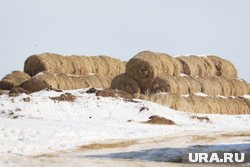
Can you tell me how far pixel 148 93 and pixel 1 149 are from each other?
14.3m

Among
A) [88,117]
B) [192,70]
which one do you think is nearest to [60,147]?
[88,117]

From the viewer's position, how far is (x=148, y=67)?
2723 cm

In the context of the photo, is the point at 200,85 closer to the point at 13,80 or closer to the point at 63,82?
the point at 63,82

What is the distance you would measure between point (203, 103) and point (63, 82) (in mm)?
8123

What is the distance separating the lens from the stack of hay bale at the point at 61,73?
2886 cm

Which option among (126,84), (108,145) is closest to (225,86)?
(126,84)

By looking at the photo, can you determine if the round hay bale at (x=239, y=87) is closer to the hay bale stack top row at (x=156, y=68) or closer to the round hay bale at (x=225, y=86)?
the round hay bale at (x=225, y=86)

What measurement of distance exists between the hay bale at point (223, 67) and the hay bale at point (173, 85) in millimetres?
4241

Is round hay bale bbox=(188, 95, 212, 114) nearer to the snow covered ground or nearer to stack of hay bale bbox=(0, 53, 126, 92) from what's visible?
the snow covered ground

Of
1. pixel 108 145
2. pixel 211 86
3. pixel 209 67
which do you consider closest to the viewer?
pixel 108 145

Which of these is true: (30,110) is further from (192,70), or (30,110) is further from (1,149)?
(192,70)

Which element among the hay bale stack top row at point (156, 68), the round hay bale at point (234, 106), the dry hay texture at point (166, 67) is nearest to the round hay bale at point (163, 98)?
the hay bale stack top row at point (156, 68)

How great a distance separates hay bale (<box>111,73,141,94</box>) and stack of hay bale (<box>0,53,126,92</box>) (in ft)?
10.3

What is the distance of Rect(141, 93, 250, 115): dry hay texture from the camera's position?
2608cm
